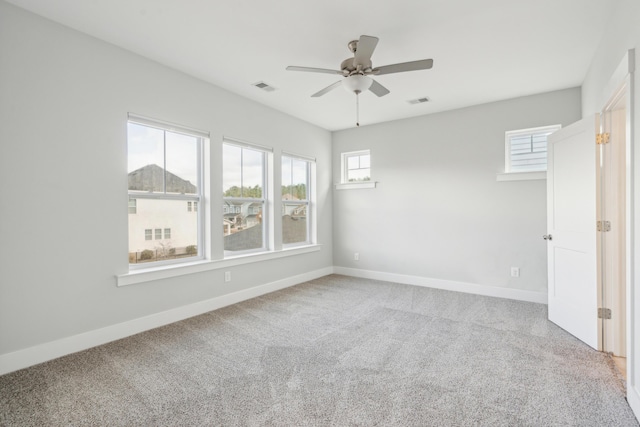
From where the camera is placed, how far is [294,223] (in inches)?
209

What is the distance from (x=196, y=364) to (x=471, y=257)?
3855mm

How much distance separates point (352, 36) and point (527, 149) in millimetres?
3028

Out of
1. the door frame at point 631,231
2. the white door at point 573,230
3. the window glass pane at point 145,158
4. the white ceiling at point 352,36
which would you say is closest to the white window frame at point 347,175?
the white ceiling at point 352,36

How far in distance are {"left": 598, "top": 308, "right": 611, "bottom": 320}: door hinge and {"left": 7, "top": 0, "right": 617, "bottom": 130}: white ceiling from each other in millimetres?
2381

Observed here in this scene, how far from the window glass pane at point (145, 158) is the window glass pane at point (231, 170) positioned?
80 cm

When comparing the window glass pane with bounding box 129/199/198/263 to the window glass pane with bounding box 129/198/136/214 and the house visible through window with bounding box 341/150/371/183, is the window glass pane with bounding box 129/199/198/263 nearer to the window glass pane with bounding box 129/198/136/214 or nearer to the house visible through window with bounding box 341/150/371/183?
the window glass pane with bounding box 129/198/136/214

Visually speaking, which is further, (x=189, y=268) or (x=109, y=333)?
(x=189, y=268)

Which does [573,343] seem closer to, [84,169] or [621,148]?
[621,148]

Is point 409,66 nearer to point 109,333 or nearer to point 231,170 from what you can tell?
point 231,170

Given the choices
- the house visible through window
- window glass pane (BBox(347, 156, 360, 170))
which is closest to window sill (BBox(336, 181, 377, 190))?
the house visible through window

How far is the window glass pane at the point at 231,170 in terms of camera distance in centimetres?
406

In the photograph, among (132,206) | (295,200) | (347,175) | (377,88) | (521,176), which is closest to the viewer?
(377,88)

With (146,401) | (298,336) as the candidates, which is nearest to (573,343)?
(298,336)

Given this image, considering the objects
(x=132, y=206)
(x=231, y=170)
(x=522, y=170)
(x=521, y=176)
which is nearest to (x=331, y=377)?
(x=132, y=206)
